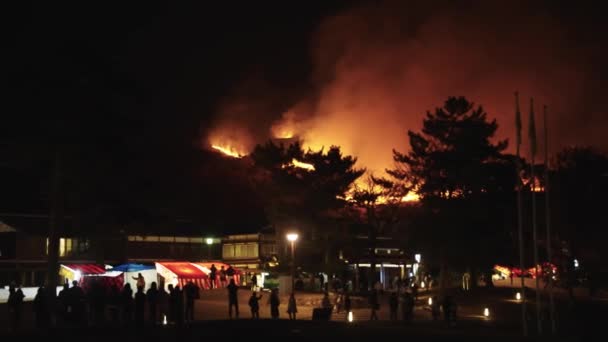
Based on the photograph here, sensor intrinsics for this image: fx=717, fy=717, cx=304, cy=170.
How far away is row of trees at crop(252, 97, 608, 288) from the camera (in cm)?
5381

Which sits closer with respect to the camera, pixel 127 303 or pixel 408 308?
pixel 127 303

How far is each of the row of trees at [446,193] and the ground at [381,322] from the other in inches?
167

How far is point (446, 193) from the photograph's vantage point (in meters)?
57.9

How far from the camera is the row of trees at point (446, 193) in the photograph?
5381cm

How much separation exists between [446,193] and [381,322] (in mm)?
26442

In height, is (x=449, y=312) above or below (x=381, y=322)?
above

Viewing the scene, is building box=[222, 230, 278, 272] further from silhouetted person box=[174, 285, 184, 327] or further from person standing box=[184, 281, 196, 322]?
silhouetted person box=[174, 285, 184, 327]

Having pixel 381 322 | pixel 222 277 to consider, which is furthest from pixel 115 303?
pixel 222 277

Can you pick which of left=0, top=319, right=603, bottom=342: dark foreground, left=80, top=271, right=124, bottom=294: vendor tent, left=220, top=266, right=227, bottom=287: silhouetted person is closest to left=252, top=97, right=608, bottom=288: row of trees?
left=220, top=266, right=227, bottom=287: silhouetted person

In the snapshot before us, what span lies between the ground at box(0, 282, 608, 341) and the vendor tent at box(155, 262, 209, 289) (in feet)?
3.95

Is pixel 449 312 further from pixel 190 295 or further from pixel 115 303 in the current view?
pixel 115 303

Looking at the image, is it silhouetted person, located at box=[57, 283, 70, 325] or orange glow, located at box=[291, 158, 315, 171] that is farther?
orange glow, located at box=[291, 158, 315, 171]

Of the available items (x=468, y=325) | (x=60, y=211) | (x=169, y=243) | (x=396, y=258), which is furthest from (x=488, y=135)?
(x=60, y=211)

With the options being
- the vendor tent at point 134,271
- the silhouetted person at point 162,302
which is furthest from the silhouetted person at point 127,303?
the vendor tent at point 134,271
